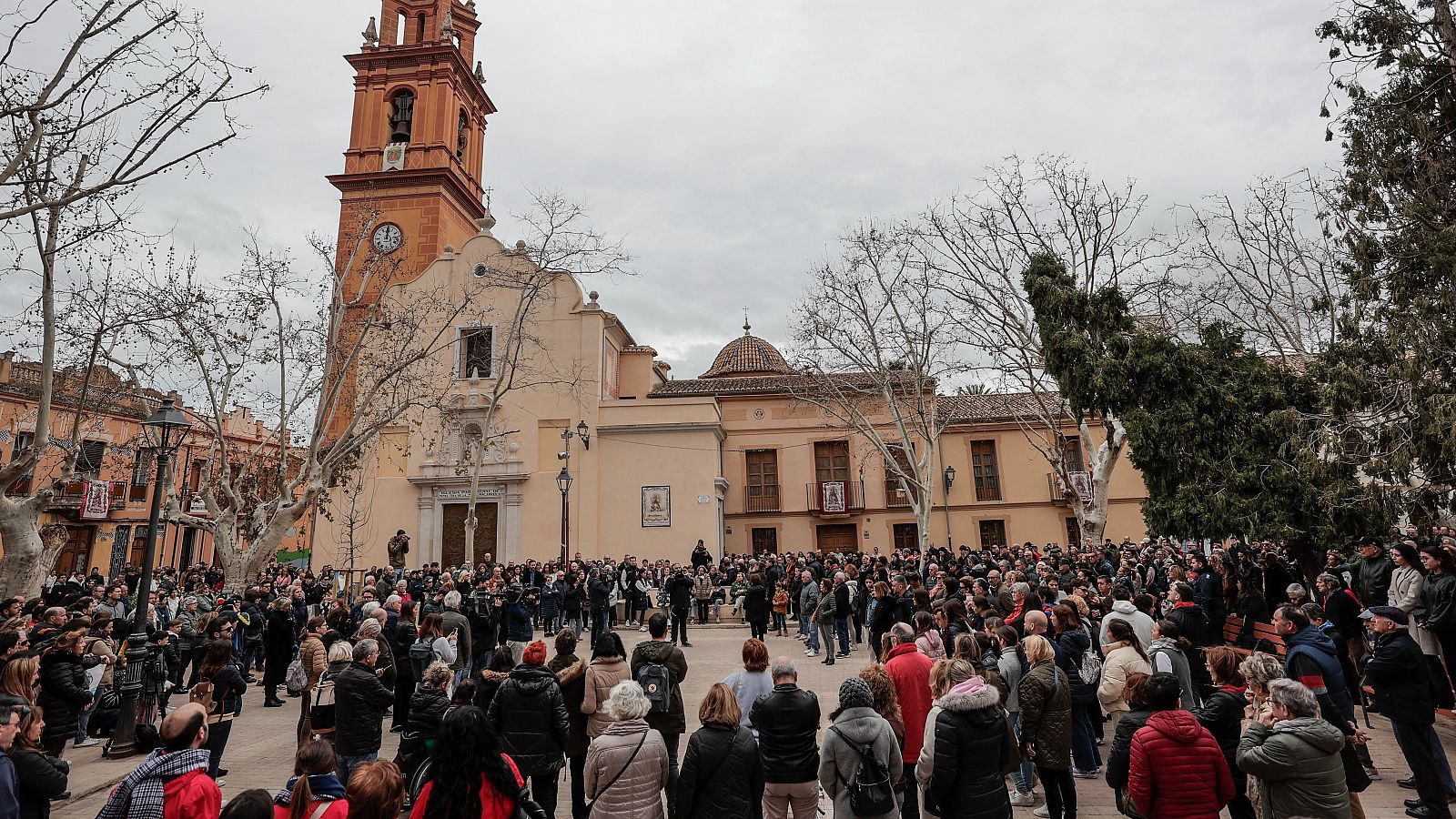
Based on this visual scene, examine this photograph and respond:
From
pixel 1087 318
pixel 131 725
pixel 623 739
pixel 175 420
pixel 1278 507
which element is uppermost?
pixel 1087 318

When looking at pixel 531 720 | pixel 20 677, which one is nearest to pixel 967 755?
pixel 531 720

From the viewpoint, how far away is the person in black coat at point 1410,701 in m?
5.30

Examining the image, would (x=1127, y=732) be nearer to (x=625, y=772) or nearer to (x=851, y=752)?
(x=851, y=752)

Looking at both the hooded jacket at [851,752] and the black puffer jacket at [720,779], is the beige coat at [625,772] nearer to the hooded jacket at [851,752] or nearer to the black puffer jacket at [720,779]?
the black puffer jacket at [720,779]

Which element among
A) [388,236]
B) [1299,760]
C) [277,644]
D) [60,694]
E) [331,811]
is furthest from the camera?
[388,236]

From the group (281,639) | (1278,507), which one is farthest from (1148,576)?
(281,639)

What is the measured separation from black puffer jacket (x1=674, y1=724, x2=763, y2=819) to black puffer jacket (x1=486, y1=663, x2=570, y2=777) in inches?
51.0

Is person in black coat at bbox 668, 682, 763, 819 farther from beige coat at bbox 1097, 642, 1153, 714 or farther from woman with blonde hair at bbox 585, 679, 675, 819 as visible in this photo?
beige coat at bbox 1097, 642, 1153, 714

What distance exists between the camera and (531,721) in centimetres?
512

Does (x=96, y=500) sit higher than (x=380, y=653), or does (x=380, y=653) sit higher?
(x=96, y=500)

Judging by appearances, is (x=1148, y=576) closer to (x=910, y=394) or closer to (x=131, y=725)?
Answer: (x=131, y=725)

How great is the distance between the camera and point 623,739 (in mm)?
4238

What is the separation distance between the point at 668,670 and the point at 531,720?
1052mm

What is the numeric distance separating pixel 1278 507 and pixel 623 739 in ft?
34.8
